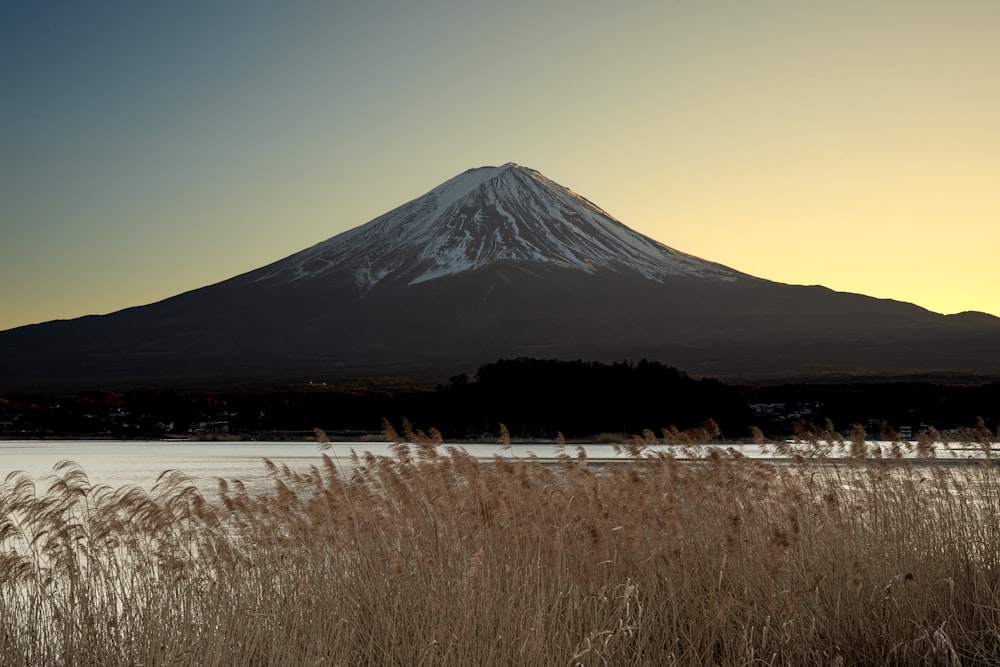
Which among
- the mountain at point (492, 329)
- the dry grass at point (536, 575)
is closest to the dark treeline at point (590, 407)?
the mountain at point (492, 329)

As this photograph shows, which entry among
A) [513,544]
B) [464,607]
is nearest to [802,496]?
[513,544]

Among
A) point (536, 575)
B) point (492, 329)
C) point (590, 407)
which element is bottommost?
point (536, 575)

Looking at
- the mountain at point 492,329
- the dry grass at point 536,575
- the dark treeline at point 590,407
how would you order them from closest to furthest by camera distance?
the dry grass at point 536,575
the dark treeline at point 590,407
the mountain at point 492,329

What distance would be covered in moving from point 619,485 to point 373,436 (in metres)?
58.9

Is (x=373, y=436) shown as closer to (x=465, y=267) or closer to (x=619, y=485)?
(x=619, y=485)

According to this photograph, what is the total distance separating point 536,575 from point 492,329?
150 metres

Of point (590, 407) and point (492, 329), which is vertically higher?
point (492, 329)

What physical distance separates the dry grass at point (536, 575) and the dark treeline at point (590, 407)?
46384 mm

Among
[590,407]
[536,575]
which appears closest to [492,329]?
[590,407]

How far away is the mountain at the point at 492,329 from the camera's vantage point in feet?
438

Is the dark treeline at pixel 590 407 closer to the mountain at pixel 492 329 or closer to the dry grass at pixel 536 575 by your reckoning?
the mountain at pixel 492 329

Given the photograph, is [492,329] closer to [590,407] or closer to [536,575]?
[590,407]

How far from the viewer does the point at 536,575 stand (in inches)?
382

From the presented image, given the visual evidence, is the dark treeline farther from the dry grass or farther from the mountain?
the dry grass
